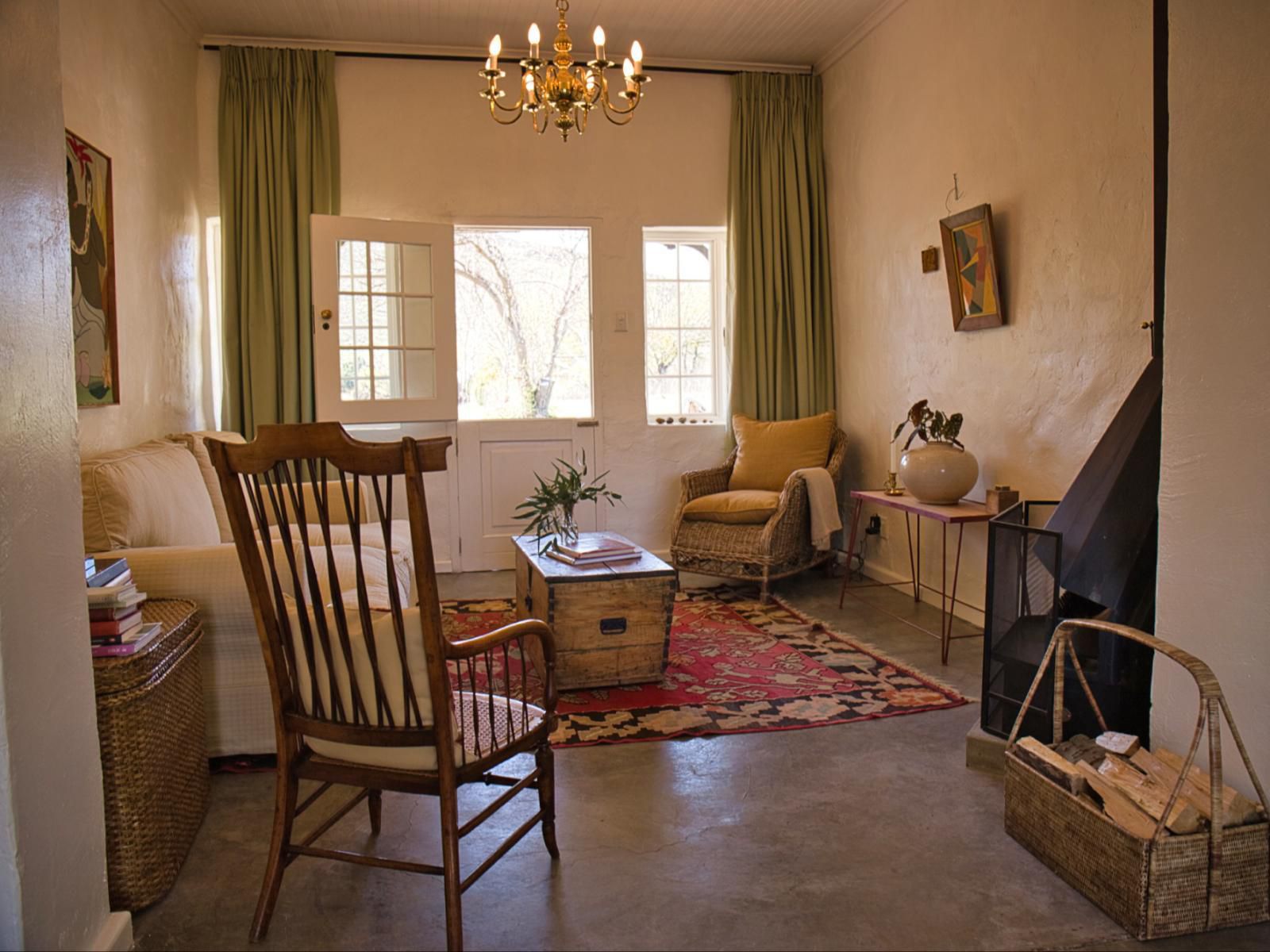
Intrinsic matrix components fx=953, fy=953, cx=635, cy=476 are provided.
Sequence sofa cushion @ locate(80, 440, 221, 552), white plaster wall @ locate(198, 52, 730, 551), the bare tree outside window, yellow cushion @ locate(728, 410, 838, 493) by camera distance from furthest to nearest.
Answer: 1. the bare tree outside window
2. white plaster wall @ locate(198, 52, 730, 551)
3. yellow cushion @ locate(728, 410, 838, 493)
4. sofa cushion @ locate(80, 440, 221, 552)

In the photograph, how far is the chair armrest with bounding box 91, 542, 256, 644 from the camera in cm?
261

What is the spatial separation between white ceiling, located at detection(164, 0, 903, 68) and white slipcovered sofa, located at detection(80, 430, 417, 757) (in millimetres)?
2712

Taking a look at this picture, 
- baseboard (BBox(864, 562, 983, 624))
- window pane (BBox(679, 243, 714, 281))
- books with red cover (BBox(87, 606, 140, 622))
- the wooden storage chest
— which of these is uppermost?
window pane (BBox(679, 243, 714, 281))

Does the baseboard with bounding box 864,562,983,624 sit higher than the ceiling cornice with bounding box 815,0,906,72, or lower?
lower

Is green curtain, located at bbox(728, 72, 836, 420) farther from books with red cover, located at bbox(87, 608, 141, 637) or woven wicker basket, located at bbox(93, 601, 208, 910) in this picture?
books with red cover, located at bbox(87, 608, 141, 637)

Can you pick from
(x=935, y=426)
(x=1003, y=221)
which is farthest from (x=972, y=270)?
(x=935, y=426)

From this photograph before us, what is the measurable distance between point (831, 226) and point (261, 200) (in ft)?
10.7

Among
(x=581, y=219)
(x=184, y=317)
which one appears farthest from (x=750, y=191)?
(x=184, y=317)

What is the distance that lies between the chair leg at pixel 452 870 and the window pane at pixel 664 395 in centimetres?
439

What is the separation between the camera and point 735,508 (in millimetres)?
4945

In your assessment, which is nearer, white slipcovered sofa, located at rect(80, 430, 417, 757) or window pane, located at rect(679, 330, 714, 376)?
white slipcovered sofa, located at rect(80, 430, 417, 757)

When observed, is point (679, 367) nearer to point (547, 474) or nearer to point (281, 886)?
point (547, 474)

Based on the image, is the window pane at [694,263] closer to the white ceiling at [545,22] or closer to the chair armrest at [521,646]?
the white ceiling at [545,22]

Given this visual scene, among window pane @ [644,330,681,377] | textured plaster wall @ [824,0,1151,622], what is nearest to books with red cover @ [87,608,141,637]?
textured plaster wall @ [824,0,1151,622]
